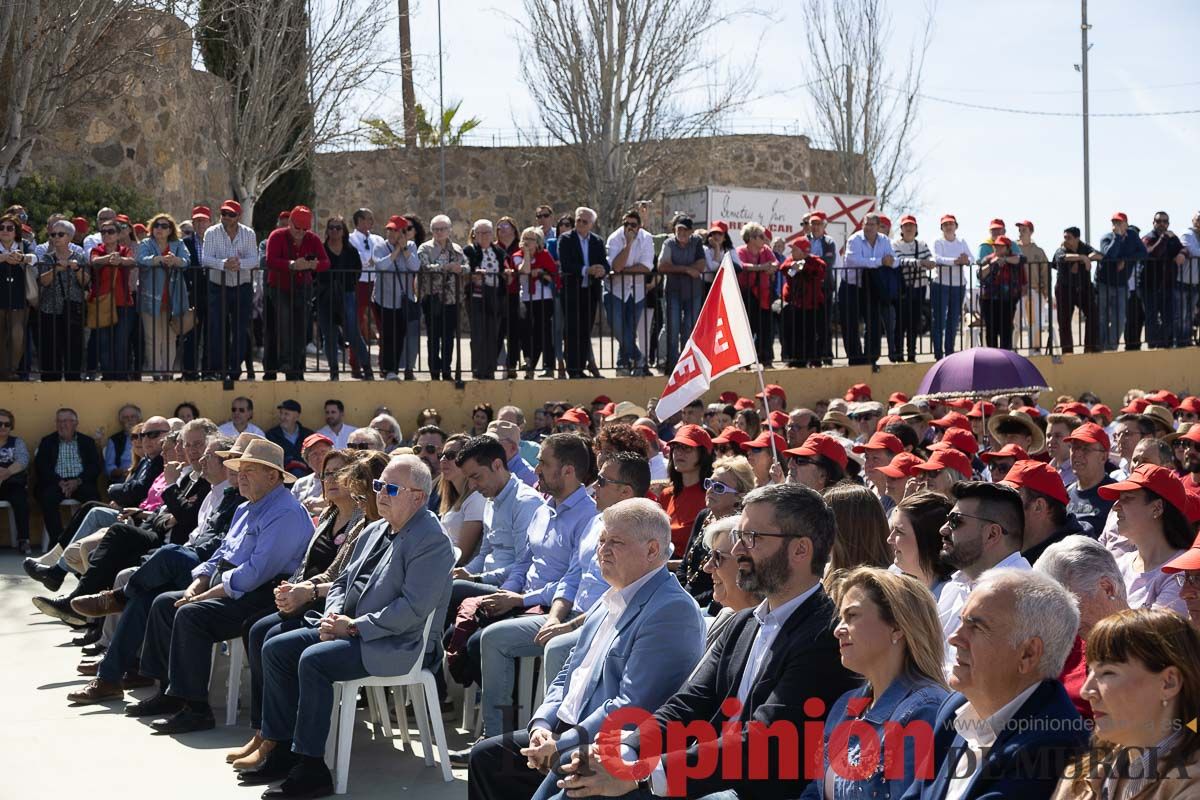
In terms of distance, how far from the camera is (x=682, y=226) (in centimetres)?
Result: 1540

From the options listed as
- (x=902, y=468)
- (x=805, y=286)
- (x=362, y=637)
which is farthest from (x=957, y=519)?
(x=805, y=286)

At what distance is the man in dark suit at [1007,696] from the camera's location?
3582 mm

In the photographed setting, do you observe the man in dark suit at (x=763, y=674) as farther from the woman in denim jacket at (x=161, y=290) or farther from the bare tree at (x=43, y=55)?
the bare tree at (x=43, y=55)

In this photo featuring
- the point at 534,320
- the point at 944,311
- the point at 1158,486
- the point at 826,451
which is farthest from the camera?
the point at 944,311

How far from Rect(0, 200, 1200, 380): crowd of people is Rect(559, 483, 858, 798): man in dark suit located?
10.1 m

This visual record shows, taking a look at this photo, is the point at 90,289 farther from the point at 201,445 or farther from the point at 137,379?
the point at 201,445

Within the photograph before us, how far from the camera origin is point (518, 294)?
15203mm

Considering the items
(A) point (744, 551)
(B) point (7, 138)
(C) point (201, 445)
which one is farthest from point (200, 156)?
(A) point (744, 551)

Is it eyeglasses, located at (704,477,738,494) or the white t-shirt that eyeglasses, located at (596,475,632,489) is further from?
the white t-shirt

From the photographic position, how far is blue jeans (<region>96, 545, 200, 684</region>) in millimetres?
8688

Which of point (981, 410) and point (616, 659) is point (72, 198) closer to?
point (981, 410)

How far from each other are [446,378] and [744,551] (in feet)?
34.4

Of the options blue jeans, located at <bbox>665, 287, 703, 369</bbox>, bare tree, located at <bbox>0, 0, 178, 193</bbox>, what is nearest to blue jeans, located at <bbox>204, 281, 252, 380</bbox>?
bare tree, located at <bbox>0, 0, 178, 193</bbox>

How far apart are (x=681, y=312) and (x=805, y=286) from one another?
1592 mm
